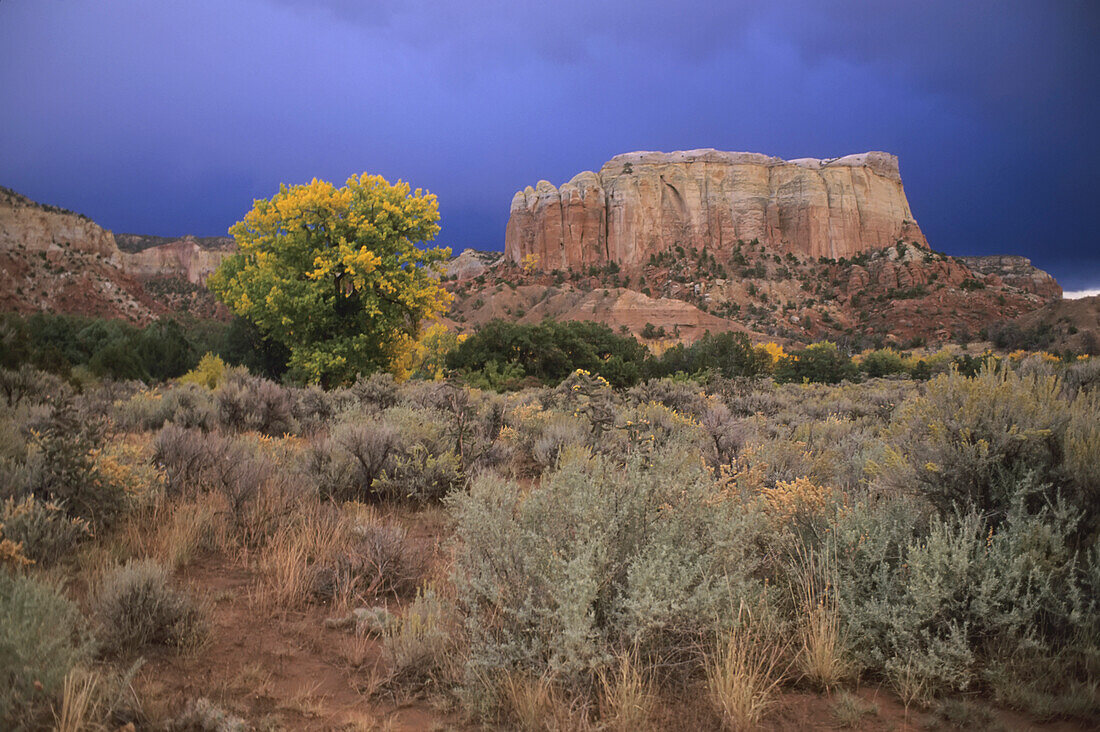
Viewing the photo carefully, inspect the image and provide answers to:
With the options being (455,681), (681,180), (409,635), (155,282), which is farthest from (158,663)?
(155,282)

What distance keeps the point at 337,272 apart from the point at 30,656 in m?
17.6

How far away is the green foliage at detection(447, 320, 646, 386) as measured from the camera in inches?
832

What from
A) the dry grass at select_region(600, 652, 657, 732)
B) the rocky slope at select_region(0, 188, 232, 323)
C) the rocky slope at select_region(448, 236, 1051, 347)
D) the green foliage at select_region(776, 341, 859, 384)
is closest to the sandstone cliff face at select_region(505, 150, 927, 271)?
the rocky slope at select_region(448, 236, 1051, 347)

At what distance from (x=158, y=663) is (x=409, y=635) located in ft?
4.15

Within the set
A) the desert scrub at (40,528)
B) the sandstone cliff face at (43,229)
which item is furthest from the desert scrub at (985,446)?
the sandstone cliff face at (43,229)

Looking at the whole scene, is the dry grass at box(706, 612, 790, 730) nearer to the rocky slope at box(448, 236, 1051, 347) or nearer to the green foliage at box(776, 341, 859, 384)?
the green foliage at box(776, 341, 859, 384)

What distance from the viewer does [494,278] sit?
98.4m

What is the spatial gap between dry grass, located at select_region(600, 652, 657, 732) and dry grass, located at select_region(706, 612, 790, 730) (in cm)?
31

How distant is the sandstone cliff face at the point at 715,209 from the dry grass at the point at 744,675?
9233cm

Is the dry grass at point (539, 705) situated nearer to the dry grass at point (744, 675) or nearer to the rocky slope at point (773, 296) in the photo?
the dry grass at point (744, 675)

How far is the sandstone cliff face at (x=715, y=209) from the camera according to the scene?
9469cm

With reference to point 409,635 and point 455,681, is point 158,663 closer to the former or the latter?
point 409,635

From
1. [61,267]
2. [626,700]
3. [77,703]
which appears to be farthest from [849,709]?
[61,267]

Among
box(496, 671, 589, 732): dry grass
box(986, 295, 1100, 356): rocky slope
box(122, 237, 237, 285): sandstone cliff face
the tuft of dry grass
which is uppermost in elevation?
box(122, 237, 237, 285): sandstone cliff face
